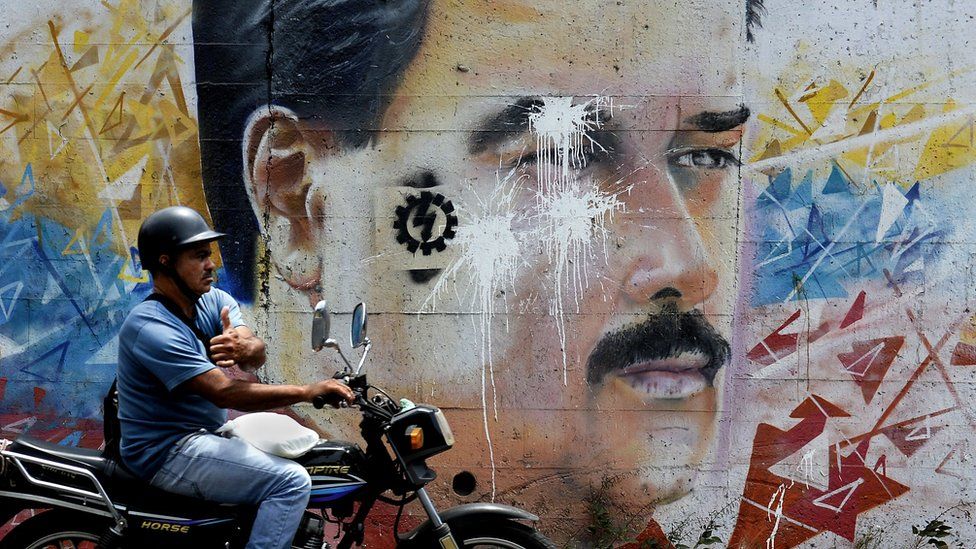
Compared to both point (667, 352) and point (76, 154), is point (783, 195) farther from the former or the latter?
point (76, 154)

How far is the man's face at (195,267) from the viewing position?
149 inches

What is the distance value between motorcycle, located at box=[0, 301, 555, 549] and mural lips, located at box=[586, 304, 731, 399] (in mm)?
1816

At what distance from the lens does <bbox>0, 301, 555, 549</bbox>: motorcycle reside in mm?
3717

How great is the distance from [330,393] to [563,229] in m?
2.34

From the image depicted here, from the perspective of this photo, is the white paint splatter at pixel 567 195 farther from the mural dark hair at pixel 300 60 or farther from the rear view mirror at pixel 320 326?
the rear view mirror at pixel 320 326

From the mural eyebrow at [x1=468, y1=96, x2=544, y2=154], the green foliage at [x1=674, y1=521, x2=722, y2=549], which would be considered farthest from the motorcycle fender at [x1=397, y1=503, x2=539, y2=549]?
the mural eyebrow at [x1=468, y1=96, x2=544, y2=154]

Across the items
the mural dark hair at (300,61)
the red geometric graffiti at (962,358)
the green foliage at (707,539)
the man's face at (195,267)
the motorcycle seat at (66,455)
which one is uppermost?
the mural dark hair at (300,61)

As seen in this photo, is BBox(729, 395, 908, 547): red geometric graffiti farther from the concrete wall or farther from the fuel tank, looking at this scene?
the fuel tank

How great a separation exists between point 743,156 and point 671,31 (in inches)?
31.2

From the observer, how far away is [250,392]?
3629 millimetres

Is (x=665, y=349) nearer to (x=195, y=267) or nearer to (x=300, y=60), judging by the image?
(x=300, y=60)

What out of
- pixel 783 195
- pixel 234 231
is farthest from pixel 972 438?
pixel 234 231

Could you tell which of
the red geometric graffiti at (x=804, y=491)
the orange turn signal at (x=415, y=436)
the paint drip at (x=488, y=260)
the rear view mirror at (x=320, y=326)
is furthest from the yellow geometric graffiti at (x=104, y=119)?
the red geometric graffiti at (x=804, y=491)

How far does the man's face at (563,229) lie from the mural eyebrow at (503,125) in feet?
0.04
